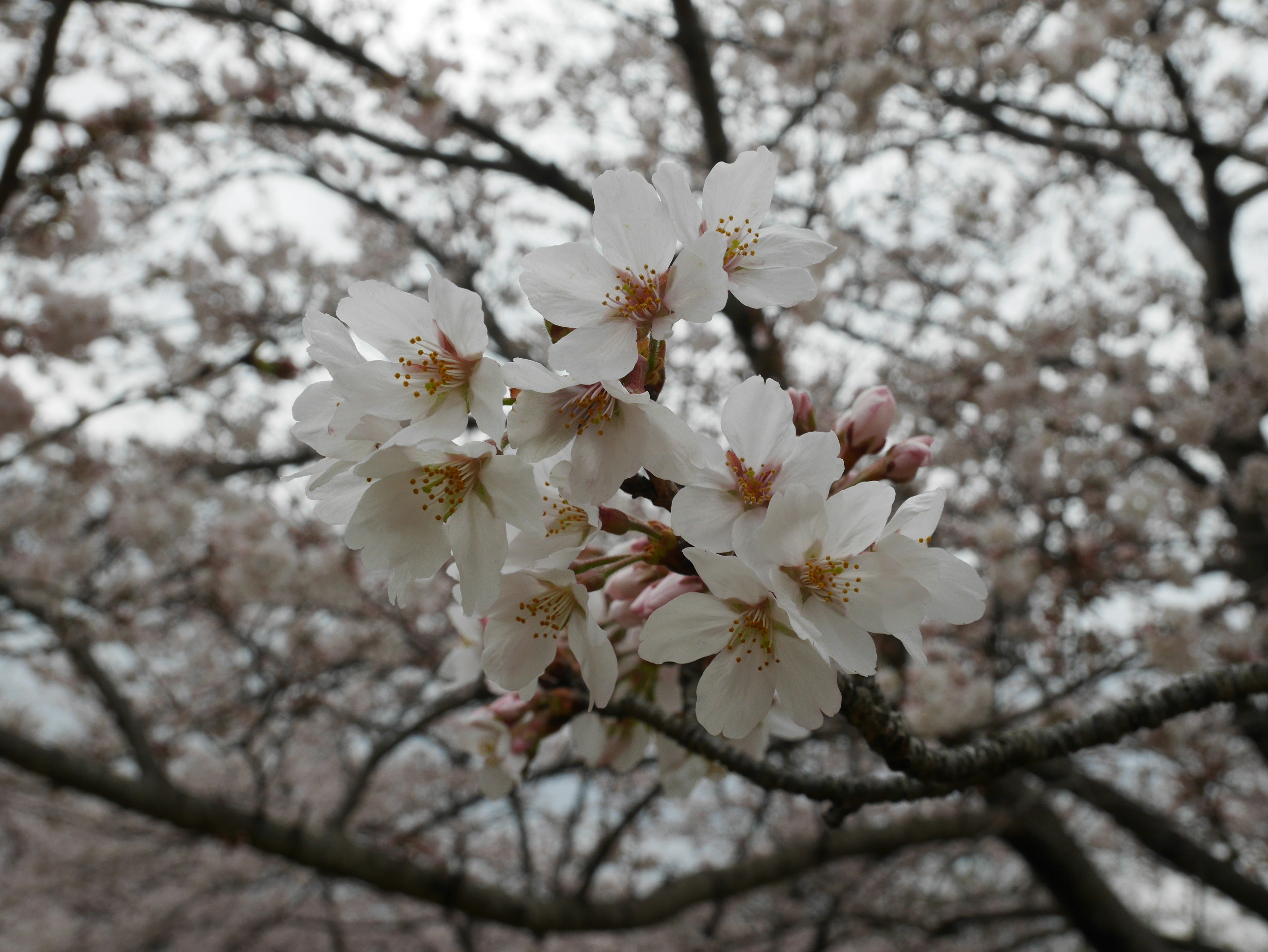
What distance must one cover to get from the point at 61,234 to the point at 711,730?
4.39 meters

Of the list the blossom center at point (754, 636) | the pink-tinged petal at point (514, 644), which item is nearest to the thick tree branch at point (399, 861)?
the pink-tinged petal at point (514, 644)

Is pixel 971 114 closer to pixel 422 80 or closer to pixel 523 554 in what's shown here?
pixel 422 80

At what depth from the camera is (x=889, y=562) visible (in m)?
0.78

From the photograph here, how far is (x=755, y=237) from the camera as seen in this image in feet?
3.03

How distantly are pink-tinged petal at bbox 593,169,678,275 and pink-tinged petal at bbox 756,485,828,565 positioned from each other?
303 millimetres

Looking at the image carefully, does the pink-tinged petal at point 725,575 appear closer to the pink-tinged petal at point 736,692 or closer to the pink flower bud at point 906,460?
the pink-tinged petal at point 736,692

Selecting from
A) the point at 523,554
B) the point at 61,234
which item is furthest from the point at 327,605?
the point at 523,554

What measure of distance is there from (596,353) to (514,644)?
0.37m

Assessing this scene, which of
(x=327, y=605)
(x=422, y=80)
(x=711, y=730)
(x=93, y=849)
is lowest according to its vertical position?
(x=711, y=730)

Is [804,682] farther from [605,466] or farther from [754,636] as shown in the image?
[605,466]

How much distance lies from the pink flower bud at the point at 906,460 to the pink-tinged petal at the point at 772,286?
30 cm

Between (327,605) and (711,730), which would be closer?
(711,730)

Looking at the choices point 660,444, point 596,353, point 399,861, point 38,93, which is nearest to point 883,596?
point 660,444

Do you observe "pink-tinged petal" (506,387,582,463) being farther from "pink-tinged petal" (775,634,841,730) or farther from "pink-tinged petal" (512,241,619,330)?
"pink-tinged petal" (775,634,841,730)
